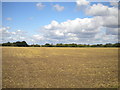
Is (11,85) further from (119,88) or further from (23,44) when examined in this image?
(23,44)

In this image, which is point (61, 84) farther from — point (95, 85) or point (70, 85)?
point (95, 85)

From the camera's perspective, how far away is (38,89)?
573 cm

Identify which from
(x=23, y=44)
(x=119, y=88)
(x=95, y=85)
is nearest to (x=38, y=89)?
(x=95, y=85)

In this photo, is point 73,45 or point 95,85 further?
point 73,45

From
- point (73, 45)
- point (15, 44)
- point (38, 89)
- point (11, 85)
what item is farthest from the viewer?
point (73, 45)

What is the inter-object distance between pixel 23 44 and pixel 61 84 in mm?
47401

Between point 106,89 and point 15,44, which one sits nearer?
point 106,89

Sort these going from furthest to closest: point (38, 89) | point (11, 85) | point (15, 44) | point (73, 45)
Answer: point (73, 45)
point (15, 44)
point (11, 85)
point (38, 89)

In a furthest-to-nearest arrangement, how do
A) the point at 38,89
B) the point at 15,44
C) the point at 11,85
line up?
the point at 15,44, the point at 11,85, the point at 38,89

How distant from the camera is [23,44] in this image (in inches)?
2025

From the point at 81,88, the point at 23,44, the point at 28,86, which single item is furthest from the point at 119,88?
the point at 23,44

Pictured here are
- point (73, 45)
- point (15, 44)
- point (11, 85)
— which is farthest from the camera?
point (73, 45)

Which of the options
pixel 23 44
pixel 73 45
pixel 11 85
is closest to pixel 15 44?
pixel 23 44

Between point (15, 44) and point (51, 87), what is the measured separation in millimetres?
48655
